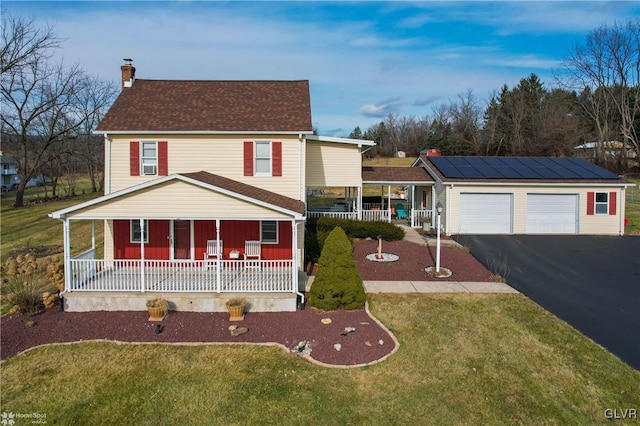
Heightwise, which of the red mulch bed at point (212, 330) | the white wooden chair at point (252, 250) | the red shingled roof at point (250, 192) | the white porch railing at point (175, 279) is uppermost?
the red shingled roof at point (250, 192)

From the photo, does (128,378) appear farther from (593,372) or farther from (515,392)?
(593,372)

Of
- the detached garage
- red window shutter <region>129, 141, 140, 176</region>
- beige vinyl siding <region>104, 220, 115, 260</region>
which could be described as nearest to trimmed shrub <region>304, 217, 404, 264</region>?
the detached garage

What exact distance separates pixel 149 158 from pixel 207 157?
2233mm

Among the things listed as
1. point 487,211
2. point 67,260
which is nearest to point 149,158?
point 67,260

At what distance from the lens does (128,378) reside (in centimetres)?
787

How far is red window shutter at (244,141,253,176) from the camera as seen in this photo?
15.0 m

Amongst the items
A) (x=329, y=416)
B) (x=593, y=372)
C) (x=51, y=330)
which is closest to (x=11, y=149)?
(x=51, y=330)

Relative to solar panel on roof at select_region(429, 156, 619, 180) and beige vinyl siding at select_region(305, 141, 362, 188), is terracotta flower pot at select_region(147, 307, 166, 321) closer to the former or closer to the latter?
beige vinyl siding at select_region(305, 141, 362, 188)

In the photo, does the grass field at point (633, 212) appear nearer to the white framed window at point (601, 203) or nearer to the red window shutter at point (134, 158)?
the white framed window at point (601, 203)

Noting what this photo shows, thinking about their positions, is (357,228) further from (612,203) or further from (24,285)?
(612,203)

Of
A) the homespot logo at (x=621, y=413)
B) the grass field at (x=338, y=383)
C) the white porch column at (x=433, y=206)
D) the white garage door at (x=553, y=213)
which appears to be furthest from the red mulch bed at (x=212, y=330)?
the white garage door at (x=553, y=213)

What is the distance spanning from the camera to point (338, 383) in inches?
302

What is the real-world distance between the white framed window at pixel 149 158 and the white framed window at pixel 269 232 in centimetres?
470

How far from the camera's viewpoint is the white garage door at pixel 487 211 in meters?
21.4
